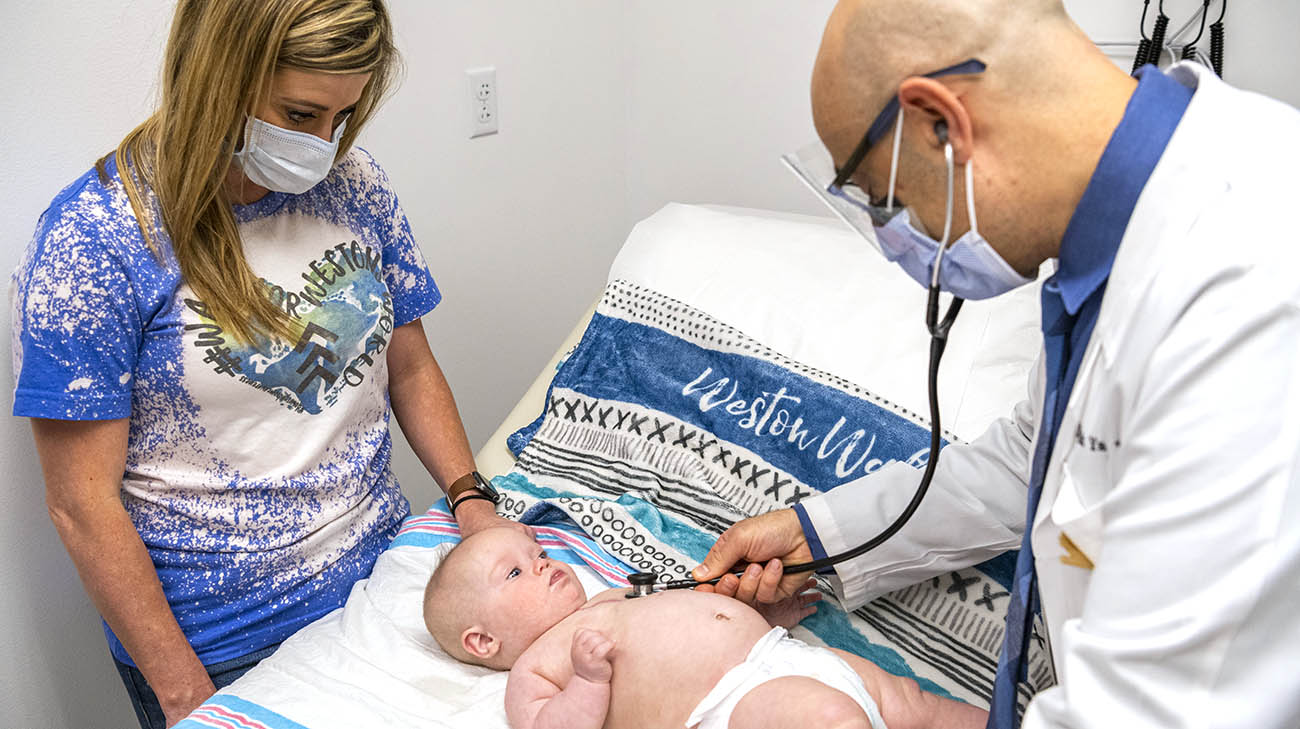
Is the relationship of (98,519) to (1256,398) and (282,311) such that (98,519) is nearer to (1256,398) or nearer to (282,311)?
(282,311)

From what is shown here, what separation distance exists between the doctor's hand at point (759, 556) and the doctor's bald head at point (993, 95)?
2.04ft

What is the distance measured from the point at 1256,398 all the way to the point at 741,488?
1004mm

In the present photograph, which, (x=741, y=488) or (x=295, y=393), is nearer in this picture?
(x=295, y=393)

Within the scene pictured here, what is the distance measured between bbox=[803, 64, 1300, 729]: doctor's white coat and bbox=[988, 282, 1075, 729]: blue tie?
0.27ft

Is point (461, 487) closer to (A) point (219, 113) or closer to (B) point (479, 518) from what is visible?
(B) point (479, 518)

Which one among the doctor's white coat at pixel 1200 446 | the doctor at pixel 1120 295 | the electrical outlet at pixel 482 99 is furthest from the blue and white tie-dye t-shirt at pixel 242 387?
the doctor's white coat at pixel 1200 446

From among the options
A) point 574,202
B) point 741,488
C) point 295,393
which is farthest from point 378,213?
point 574,202

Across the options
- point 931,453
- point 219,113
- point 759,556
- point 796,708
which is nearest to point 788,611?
point 759,556

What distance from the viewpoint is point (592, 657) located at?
4.09ft

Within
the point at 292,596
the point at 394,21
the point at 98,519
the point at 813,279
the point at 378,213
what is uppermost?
the point at 394,21

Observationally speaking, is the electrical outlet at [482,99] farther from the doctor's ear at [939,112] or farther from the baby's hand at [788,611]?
the doctor's ear at [939,112]

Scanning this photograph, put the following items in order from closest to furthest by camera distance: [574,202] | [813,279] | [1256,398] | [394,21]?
[1256,398], [813,279], [394,21], [574,202]

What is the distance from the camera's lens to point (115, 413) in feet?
4.23

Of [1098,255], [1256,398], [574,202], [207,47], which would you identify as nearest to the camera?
[1256,398]
